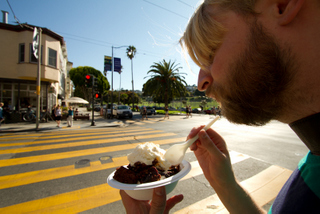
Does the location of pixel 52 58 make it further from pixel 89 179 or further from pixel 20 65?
pixel 89 179

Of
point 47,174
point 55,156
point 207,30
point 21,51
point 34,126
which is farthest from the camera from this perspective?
point 21,51

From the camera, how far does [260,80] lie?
2.23 feet

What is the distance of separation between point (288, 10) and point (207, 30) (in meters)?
0.34

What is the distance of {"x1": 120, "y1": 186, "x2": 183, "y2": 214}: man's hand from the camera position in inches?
45.4

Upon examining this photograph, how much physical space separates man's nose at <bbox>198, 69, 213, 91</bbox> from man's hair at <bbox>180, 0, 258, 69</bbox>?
0.12 feet

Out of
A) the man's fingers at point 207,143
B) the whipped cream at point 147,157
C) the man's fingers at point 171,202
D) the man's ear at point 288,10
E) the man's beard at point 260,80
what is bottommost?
the man's fingers at point 171,202

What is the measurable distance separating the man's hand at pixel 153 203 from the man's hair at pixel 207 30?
3.05 feet

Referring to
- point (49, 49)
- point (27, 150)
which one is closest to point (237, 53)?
point (27, 150)

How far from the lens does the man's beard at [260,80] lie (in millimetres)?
650

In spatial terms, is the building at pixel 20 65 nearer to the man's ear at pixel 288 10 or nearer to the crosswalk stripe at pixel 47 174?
the crosswalk stripe at pixel 47 174

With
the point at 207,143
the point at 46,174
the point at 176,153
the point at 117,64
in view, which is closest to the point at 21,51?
the point at 117,64

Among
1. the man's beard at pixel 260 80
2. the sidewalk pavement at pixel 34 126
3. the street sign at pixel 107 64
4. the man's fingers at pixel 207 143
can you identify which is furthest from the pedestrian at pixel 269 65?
the street sign at pixel 107 64

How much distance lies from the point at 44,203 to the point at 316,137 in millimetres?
3771

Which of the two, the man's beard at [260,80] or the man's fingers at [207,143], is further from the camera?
the man's fingers at [207,143]
